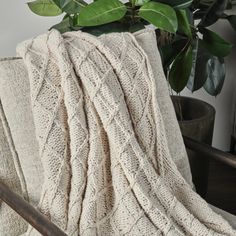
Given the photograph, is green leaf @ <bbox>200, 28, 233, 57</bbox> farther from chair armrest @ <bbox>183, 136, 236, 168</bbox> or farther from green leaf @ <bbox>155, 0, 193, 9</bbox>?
chair armrest @ <bbox>183, 136, 236, 168</bbox>

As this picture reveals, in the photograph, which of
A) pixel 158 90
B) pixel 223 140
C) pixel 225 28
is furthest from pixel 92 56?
pixel 223 140

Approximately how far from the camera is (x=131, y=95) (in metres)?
1.27

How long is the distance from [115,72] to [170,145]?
275 millimetres

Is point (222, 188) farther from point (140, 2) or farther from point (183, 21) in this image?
point (140, 2)

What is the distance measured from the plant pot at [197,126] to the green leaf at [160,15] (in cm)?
50

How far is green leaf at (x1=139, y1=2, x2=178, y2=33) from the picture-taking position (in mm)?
1421

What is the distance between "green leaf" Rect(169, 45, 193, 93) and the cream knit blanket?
467mm

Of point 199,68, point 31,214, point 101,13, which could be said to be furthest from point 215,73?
point 31,214

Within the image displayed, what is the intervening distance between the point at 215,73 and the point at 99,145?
34.7 inches

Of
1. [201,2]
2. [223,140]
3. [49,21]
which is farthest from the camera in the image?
[223,140]

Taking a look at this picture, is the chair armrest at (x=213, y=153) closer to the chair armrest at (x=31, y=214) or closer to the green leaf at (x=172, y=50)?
the green leaf at (x=172, y=50)

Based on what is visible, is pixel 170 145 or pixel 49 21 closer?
pixel 170 145

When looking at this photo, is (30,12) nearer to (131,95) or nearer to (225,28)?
(131,95)

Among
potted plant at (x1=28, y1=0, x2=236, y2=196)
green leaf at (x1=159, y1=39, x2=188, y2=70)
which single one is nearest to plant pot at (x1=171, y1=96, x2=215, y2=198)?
potted plant at (x1=28, y1=0, x2=236, y2=196)
